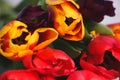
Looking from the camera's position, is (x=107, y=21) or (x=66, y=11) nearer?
(x=66, y=11)

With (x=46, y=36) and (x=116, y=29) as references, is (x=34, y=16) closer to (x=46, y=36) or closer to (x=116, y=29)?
(x=46, y=36)

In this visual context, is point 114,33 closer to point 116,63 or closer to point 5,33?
point 116,63

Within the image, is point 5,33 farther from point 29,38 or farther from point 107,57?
point 107,57

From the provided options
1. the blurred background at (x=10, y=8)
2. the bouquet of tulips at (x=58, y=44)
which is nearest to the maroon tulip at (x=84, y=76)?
the bouquet of tulips at (x=58, y=44)

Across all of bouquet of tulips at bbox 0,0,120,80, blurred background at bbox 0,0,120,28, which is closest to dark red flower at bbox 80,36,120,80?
bouquet of tulips at bbox 0,0,120,80

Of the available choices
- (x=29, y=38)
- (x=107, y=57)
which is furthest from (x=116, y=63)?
(x=29, y=38)

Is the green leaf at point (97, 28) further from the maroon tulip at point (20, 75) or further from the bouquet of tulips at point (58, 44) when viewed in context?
the maroon tulip at point (20, 75)
